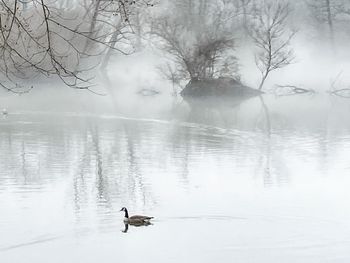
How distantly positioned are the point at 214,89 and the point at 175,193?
2246 cm

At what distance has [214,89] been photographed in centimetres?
3391

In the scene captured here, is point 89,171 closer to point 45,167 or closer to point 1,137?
point 45,167

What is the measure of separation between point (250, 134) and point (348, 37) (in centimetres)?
2825

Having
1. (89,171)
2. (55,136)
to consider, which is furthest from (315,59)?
(89,171)

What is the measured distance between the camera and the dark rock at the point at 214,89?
33562mm

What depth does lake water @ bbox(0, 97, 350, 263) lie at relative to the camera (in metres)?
8.82

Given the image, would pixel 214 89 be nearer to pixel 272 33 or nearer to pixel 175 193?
pixel 272 33

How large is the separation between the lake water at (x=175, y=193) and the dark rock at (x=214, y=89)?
477 inches

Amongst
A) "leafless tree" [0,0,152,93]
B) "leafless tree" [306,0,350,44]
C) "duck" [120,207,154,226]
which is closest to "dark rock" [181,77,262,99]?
"leafless tree" [0,0,152,93]

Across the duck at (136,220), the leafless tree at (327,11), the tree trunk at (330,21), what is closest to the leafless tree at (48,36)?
the duck at (136,220)

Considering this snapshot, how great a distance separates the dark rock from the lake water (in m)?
12.1

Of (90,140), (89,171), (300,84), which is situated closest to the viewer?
(89,171)

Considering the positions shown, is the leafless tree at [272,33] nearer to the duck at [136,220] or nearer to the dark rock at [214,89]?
the dark rock at [214,89]

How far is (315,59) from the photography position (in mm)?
45469
